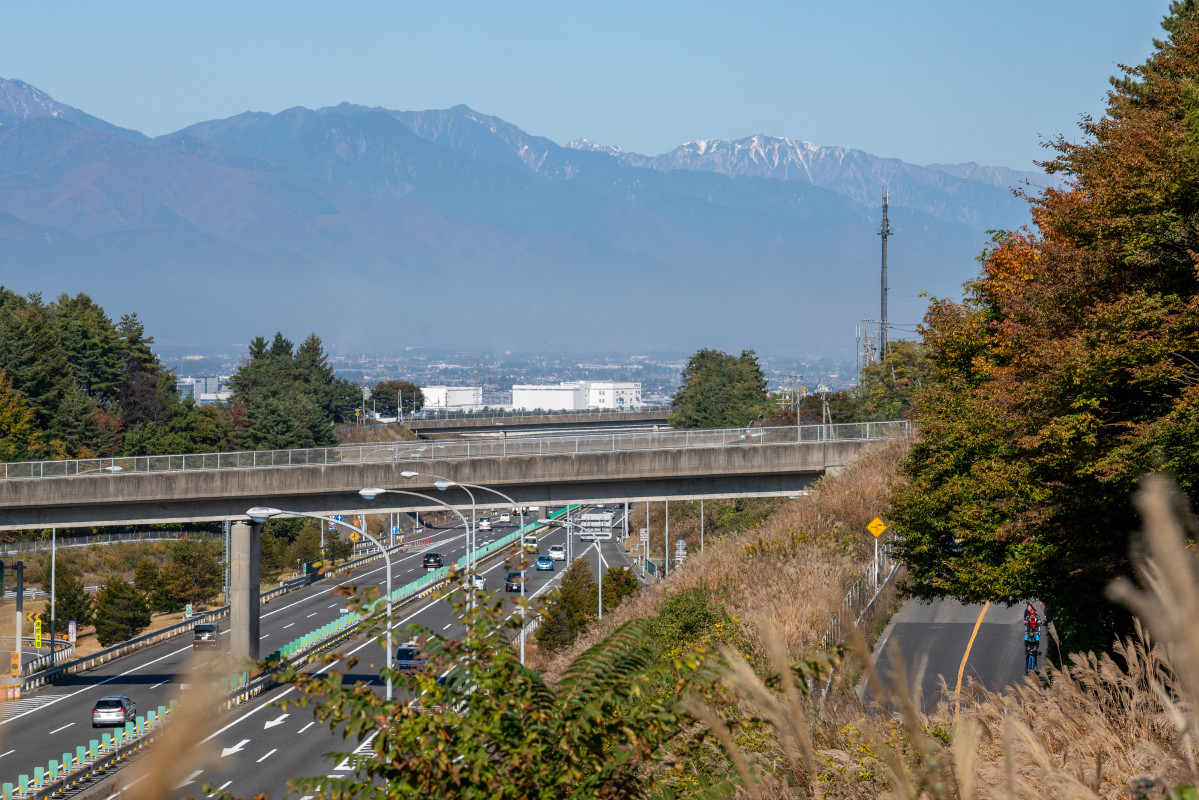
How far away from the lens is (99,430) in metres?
92.9

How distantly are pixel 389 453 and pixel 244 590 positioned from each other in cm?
818

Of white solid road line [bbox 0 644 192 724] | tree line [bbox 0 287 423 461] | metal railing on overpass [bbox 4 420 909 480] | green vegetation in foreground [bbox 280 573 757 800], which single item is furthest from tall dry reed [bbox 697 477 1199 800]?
tree line [bbox 0 287 423 461]

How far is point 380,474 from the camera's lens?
143 feet

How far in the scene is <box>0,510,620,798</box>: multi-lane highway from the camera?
30641 millimetres

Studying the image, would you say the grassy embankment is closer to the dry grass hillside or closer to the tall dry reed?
the tall dry reed

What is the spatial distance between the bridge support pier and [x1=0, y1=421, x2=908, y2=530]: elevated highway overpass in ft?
4.16

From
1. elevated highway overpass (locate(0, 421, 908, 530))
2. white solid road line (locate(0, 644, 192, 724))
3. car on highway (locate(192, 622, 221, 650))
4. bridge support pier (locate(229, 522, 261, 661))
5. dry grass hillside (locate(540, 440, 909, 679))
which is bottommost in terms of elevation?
white solid road line (locate(0, 644, 192, 724))

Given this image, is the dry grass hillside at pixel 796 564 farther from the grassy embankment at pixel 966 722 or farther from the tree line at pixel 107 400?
the tree line at pixel 107 400

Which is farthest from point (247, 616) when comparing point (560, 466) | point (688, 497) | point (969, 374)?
point (969, 374)

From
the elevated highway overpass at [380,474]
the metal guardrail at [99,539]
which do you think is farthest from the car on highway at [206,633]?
the metal guardrail at [99,539]

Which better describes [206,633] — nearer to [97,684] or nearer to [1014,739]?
[97,684]

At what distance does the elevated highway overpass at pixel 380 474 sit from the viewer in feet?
143

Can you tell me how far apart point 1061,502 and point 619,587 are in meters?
32.3

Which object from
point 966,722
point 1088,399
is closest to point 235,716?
point 1088,399
